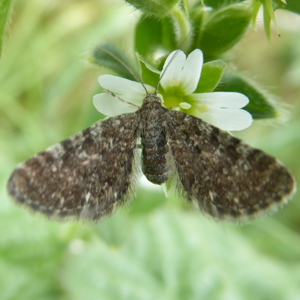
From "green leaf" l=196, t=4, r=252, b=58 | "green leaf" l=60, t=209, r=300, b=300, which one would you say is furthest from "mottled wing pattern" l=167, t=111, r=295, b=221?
A: "green leaf" l=60, t=209, r=300, b=300

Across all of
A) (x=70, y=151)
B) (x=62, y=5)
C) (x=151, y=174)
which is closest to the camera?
(x=151, y=174)

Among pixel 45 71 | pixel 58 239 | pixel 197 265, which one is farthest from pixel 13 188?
pixel 45 71

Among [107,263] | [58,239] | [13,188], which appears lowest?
[107,263]

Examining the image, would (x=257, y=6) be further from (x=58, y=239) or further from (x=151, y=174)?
(x=58, y=239)

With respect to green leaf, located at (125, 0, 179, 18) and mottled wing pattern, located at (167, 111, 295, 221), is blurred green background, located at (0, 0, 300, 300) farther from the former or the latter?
green leaf, located at (125, 0, 179, 18)

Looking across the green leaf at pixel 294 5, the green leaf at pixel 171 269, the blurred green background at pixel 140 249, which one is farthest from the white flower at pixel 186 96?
the green leaf at pixel 171 269

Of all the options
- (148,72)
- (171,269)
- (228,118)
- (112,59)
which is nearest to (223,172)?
(228,118)
